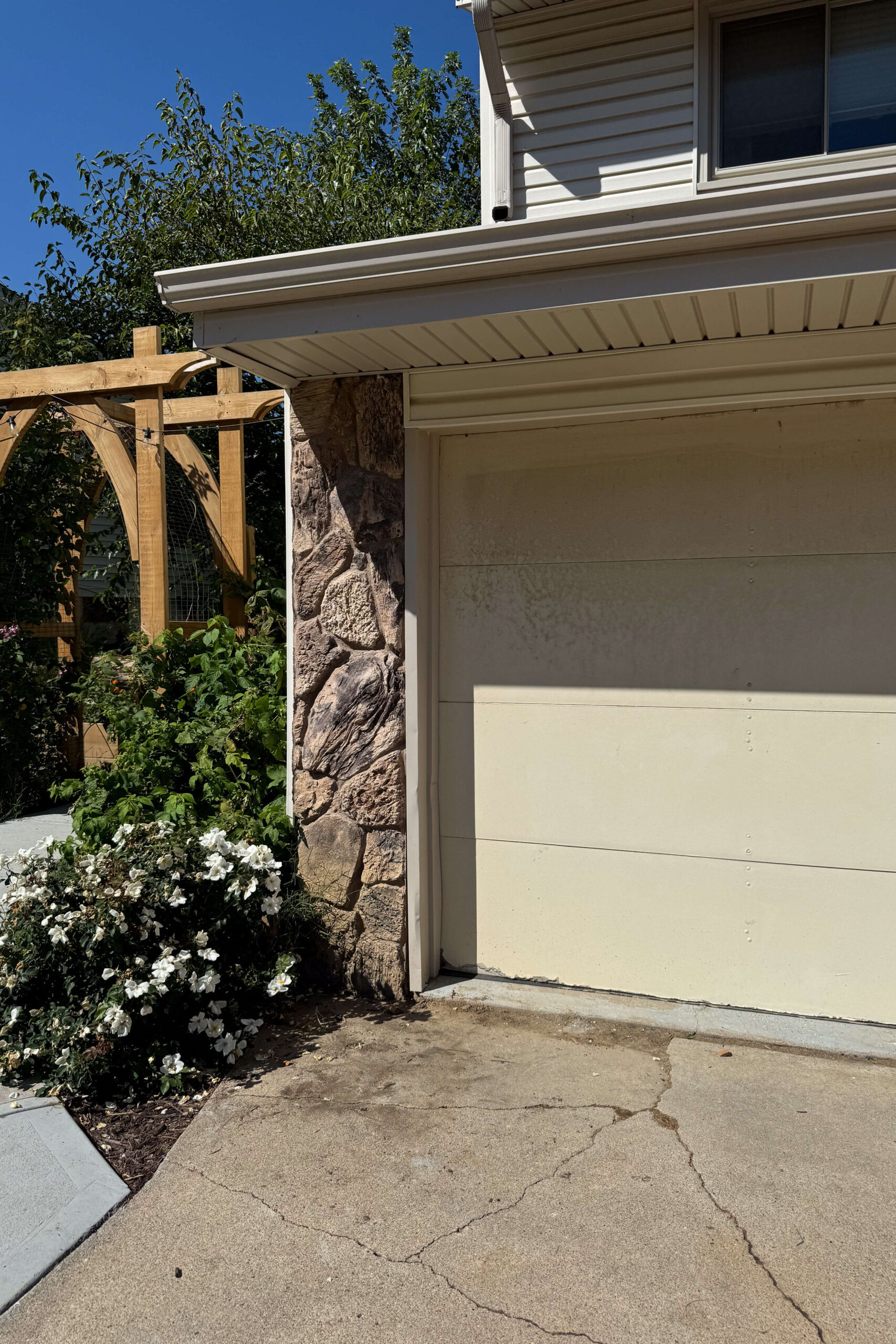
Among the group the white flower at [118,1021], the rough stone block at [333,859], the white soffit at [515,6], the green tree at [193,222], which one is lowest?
the white flower at [118,1021]

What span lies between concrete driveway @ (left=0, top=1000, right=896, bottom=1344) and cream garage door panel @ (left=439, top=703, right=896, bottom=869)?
2.40 feet

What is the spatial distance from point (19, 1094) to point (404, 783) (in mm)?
1687

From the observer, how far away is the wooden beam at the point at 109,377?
18.2 ft

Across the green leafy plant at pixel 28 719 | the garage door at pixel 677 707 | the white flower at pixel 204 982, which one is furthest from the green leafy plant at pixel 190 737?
the green leafy plant at pixel 28 719

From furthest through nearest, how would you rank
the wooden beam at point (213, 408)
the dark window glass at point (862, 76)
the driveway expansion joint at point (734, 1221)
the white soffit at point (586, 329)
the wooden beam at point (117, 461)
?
the wooden beam at point (213, 408), the wooden beam at point (117, 461), the dark window glass at point (862, 76), the white soffit at point (586, 329), the driveway expansion joint at point (734, 1221)

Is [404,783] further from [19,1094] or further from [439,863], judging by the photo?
[19,1094]

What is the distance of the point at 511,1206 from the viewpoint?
251 centimetres

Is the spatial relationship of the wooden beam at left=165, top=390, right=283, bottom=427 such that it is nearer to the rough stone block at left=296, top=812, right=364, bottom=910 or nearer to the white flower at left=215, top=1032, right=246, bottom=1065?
the rough stone block at left=296, top=812, right=364, bottom=910

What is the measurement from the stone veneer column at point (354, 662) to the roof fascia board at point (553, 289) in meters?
0.56

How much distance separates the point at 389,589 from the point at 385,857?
1078mm

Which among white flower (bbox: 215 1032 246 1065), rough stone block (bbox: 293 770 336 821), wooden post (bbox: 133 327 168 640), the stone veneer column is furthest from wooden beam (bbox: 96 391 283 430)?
white flower (bbox: 215 1032 246 1065)

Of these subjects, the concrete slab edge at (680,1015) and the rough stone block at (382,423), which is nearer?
the concrete slab edge at (680,1015)

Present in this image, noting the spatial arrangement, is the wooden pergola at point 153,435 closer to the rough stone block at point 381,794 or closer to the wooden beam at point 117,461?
the wooden beam at point 117,461

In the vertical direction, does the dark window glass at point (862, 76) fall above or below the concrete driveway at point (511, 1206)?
above
